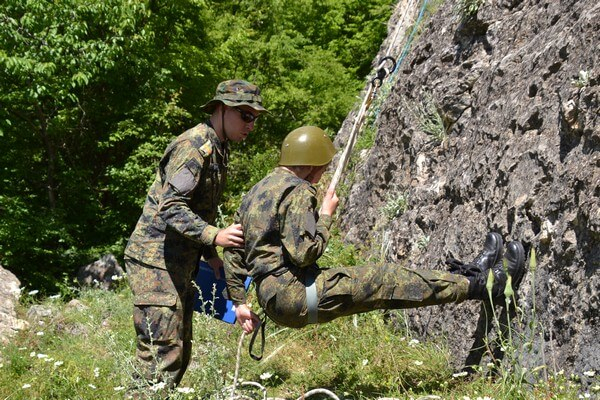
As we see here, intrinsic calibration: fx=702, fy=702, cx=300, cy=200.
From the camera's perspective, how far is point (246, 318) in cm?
430

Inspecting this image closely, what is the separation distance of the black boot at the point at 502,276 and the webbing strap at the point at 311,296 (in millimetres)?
1006

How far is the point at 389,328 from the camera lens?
570 centimetres

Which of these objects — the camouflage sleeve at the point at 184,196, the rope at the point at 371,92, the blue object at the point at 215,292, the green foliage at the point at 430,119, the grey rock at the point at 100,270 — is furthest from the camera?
the grey rock at the point at 100,270

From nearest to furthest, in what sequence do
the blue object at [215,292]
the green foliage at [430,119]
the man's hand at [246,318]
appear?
the man's hand at [246,318] → the blue object at [215,292] → the green foliage at [430,119]

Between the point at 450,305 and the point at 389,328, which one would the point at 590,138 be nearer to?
the point at 450,305

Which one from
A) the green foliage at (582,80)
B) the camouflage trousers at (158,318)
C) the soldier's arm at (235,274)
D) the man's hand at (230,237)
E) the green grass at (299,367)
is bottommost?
the green grass at (299,367)

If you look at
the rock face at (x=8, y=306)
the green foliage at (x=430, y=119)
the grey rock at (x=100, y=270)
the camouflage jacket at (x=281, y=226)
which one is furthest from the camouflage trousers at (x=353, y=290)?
the grey rock at (x=100, y=270)

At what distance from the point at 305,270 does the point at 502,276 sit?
122 cm

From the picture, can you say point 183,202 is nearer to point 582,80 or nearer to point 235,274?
point 235,274

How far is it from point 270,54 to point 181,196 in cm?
1368

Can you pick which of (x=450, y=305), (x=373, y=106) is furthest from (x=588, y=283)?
(x=373, y=106)

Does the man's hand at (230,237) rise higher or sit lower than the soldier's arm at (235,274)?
higher

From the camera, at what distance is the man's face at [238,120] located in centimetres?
443

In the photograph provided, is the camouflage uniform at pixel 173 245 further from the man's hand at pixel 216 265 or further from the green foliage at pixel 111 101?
the green foliage at pixel 111 101
